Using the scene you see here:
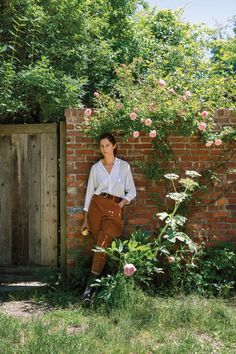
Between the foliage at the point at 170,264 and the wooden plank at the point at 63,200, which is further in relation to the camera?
the wooden plank at the point at 63,200

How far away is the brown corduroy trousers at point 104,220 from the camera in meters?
5.35

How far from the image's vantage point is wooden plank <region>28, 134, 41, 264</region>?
20.5ft

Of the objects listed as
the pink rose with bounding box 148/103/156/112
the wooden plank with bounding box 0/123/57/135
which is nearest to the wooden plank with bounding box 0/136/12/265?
the wooden plank with bounding box 0/123/57/135

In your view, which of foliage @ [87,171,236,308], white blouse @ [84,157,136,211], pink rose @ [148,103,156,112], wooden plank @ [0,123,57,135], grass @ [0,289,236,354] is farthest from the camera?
wooden plank @ [0,123,57,135]

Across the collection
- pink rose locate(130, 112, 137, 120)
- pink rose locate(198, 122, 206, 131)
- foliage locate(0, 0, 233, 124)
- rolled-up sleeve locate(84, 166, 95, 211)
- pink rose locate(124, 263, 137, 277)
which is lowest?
pink rose locate(124, 263, 137, 277)

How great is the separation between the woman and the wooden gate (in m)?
0.90

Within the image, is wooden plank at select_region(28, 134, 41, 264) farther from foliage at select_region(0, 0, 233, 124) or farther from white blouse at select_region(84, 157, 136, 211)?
white blouse at select_region(84, 157, 136, 211)

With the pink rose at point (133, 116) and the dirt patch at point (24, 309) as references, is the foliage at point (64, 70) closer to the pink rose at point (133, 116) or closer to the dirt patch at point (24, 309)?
the pink rose at point (133, 116)

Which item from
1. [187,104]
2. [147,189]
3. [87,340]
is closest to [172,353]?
[87,340]

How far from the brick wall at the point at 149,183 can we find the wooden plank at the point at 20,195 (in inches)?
32.7

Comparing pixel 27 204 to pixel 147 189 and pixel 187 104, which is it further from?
pixel 187 104

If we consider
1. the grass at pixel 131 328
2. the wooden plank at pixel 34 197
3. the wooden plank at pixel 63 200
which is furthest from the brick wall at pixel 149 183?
the grass at pixel 131 328

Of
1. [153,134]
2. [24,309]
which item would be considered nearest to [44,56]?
[153,134]

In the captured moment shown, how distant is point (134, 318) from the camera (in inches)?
176
